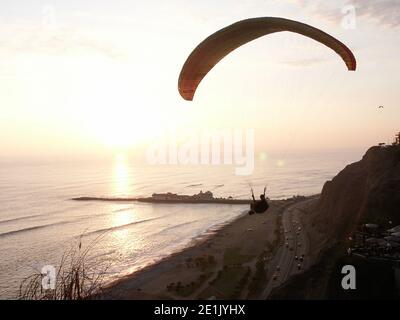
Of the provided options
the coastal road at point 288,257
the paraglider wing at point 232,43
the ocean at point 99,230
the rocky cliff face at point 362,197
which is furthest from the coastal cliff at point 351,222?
the ocean at point 99,230

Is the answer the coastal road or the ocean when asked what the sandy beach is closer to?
the coastal road

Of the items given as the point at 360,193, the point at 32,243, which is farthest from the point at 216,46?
the point at 32,243

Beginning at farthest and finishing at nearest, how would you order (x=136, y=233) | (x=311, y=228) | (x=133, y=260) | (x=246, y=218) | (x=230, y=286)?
(x=246, y=218) → (x=136, y=233) → (x=311, y=228) → (x=133, y=260) → (x=230, y=286)

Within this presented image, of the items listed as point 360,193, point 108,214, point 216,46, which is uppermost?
point 216,46

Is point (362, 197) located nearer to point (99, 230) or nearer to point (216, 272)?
point (216, 272)

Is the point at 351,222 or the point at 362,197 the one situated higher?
the point at 362,197

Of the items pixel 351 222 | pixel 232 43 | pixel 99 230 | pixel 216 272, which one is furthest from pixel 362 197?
pixel 99 230

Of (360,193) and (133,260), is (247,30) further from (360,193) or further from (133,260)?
(133,260)
